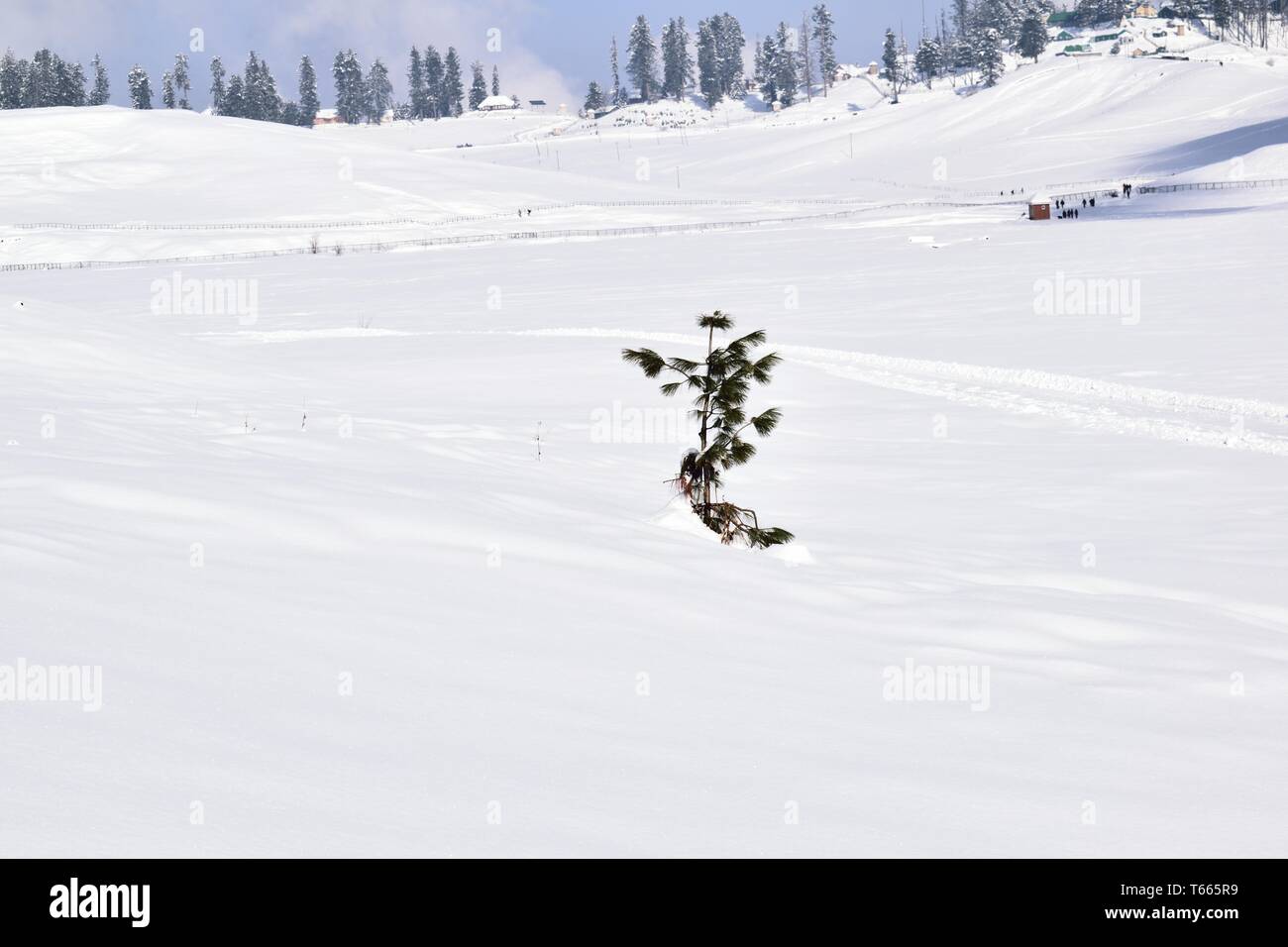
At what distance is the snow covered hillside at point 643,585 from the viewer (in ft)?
16.6

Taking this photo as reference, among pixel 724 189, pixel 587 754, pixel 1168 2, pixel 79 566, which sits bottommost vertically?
pixel 587 754

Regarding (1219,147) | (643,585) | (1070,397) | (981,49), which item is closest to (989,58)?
(981,49)

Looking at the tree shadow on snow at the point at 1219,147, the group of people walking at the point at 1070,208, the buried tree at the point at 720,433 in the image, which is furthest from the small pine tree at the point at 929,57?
the buried tree at the point at 720,433

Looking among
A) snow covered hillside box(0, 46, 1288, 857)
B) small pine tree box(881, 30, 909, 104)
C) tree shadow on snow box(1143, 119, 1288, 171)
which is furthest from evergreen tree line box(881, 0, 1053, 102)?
snow covered hillside box(0, 46, 1288, 857)

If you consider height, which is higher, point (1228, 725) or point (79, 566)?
point (79, 566)

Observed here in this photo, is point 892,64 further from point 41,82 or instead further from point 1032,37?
point 41,82

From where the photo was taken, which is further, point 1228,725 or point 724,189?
point 724,189

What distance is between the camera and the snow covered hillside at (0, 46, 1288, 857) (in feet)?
16.6

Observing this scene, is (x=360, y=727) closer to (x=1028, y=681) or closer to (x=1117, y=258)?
(x=1028, y=681)

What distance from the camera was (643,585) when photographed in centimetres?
881

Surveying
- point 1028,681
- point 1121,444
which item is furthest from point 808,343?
point 1028,681

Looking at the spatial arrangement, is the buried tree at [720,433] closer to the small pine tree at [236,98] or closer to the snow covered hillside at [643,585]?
the snow covered hillside at [643,585]
